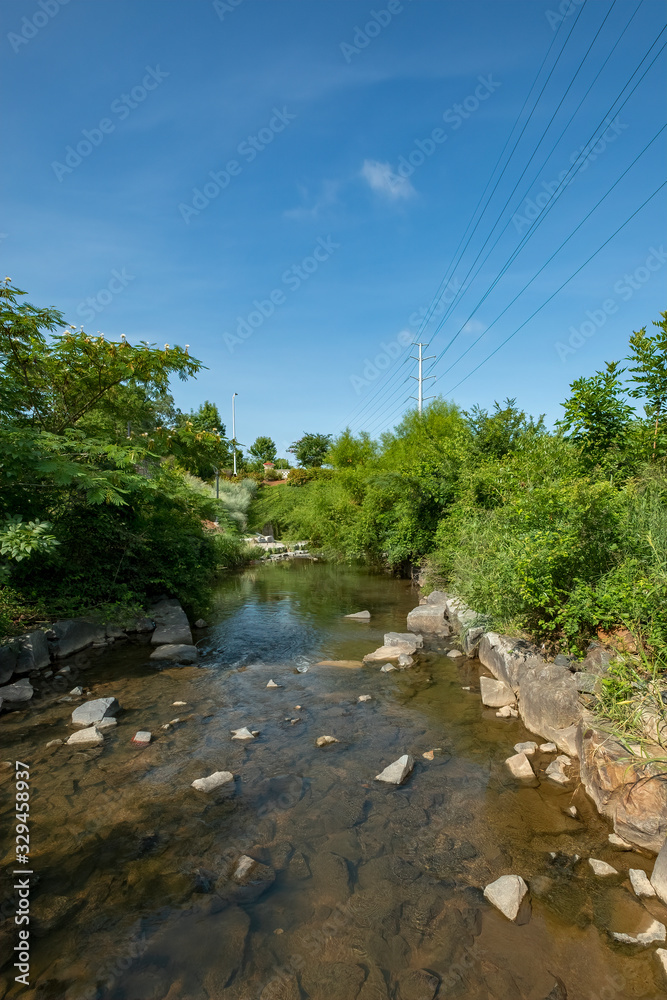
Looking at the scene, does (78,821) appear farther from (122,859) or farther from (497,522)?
(497,522)

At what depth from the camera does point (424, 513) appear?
1521cm

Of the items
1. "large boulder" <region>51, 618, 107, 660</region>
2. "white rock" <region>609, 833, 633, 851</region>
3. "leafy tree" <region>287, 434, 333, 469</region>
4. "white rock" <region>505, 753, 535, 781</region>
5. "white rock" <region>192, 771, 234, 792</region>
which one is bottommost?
"white rock" <region>609, 833, 633, 851</region>

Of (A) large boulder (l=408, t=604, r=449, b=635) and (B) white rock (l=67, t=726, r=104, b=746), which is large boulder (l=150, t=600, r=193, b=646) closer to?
(B) white rock (l=67, t=726, r=104, b=746)

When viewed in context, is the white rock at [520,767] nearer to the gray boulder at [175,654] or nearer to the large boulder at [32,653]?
the gray boulder at [175,654]

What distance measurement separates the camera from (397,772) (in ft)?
15.3

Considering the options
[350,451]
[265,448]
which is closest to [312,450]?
[265,448]

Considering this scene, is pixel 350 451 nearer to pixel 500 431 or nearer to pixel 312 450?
pixel 500 431

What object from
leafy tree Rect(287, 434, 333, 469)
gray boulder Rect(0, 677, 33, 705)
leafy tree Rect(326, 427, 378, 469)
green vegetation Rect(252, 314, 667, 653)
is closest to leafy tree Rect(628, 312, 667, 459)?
green vegetation Rect(252, 314, 667, 653)

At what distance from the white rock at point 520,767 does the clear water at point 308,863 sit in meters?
0.12

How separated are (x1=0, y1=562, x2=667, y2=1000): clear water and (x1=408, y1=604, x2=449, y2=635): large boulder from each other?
336 cm

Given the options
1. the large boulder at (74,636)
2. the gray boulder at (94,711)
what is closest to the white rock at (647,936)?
the gray boulder at (94,711)

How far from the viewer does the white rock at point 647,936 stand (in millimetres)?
2869

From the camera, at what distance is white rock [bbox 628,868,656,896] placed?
3.18m

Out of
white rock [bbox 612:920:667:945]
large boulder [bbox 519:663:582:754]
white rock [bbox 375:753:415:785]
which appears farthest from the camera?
large boulder [bbox 519:663:582:754]
